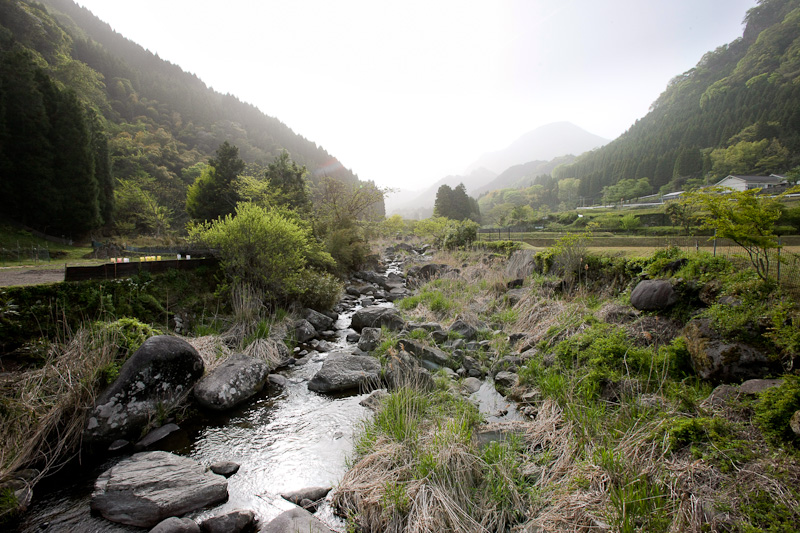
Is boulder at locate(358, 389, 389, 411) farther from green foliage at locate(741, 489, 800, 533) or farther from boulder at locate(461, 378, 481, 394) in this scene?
green foliage at locate(741, 489, 800, 533)

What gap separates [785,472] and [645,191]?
96693mm

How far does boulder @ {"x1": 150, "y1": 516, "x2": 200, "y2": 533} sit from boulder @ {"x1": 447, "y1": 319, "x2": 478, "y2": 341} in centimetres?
654

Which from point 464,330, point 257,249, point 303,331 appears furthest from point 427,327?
point 257,249

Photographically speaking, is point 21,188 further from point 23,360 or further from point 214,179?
point 23,360

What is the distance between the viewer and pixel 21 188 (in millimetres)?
19500

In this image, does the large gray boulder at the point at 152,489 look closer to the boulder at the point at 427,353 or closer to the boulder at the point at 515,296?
the boulder at the point at 427,353

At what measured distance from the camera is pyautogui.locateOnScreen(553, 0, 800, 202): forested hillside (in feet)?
208

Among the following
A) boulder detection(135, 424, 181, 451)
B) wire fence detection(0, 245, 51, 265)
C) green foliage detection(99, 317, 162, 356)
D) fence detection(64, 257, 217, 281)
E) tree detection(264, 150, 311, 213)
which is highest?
tree detection(264, 150, 311, 213)

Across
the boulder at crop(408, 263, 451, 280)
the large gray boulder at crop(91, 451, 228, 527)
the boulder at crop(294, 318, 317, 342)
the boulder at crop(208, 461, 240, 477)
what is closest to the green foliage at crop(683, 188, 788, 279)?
the boulder at crop(208, 461, 240, 477)

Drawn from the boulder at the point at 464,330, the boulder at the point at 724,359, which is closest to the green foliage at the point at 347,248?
the boulder at the point at 464,330

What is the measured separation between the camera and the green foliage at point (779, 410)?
2.90 m

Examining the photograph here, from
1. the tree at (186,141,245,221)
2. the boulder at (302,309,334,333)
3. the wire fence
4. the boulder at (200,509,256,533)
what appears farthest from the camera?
the tree at (186,141,245,221)

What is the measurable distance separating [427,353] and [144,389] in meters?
5.14

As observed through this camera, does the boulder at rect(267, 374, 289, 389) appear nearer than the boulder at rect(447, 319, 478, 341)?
Yes
